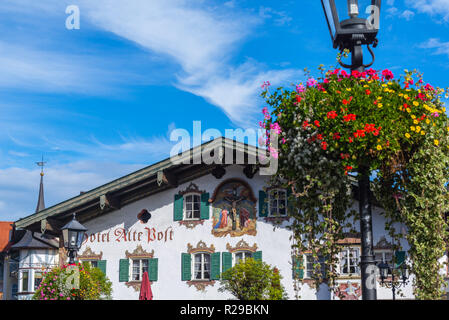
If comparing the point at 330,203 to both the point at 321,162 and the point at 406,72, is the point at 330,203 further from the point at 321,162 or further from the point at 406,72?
the point at 406,72

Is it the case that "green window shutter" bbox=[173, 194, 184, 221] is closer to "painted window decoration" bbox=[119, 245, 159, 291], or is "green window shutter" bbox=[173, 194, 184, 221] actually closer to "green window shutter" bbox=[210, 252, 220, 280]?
"painted window decoration" bbox=[119, 245, 159, 291]

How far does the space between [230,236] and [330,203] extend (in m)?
11.7

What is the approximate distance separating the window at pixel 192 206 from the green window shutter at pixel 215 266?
142 cm

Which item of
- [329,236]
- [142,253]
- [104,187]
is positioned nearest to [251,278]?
[142,253]

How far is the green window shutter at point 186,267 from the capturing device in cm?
1794

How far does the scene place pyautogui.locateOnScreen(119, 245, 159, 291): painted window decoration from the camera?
18438 millimetres

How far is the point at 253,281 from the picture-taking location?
16156 millimetres

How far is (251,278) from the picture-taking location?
16.1 meters

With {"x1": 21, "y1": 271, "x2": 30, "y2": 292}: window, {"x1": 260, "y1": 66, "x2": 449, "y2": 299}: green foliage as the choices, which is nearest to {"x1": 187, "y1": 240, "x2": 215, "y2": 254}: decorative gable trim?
{"x1": 21, "y1": 271, "x2": 30, "y2": 292}: window

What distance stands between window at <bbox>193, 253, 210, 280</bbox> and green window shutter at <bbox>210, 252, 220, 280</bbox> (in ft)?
0.87

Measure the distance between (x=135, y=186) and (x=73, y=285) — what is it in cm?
593

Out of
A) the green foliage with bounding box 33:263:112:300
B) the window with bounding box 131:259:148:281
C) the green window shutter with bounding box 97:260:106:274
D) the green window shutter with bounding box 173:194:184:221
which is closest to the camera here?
the green foliage with bounding box 33:263:112:300

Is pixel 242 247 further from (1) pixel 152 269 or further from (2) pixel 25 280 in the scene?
(2) pixel 25 280

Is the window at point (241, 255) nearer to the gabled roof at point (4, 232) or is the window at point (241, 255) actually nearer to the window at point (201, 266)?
the window at point (201, 266)
